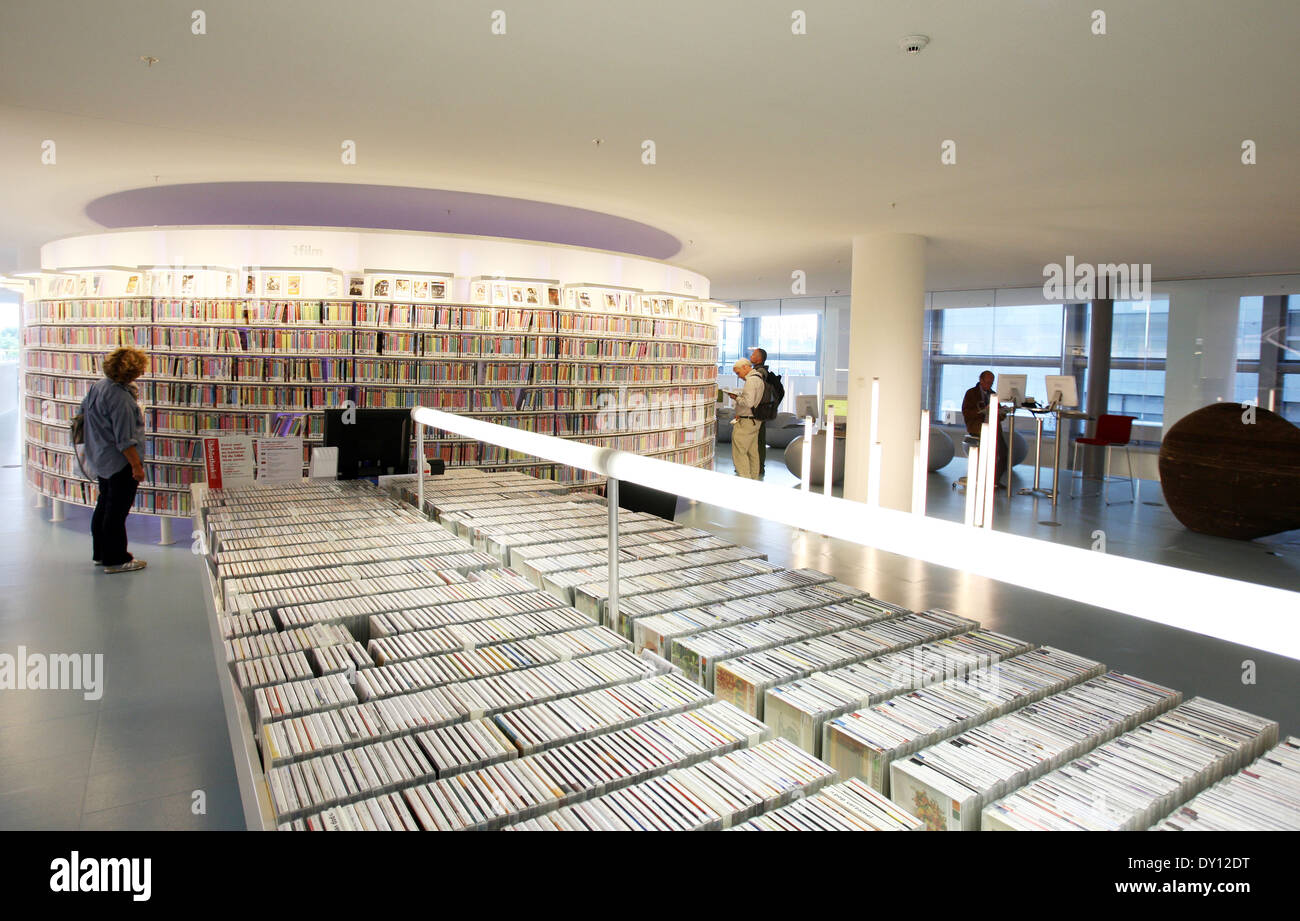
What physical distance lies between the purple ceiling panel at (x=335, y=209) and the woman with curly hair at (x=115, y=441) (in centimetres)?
273

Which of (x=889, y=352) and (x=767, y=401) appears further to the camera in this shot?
(x=767, y=401)

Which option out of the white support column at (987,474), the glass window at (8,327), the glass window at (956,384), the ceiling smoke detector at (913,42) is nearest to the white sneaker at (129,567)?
the ceiling smoke detector at (913,42)

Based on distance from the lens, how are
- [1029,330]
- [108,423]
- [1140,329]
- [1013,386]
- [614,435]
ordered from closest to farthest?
[108,423] → [614,435] → [1013,386] → [1140,329] → [1029,330]

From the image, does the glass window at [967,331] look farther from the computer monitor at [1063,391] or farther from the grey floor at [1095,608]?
the grey floor at [1095,608]

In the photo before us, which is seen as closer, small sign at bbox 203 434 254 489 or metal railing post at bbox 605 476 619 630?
metal railing post at bbox 605 476 619 630

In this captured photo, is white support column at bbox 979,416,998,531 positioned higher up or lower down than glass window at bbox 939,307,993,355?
lower down

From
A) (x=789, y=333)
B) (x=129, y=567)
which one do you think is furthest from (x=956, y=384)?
(x=129, y=567)

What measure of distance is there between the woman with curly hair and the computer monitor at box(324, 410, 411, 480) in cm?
187

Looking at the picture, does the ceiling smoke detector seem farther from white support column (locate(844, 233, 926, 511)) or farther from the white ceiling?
white support column (locate(844, 233, 926, 511))

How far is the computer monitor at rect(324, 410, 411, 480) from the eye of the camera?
472 centimetres

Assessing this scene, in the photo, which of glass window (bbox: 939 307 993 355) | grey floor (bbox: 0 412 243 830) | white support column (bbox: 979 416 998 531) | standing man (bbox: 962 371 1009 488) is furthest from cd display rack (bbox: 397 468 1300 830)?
glass window (bbox: 939 307 993 355)

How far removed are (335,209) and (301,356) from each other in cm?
179

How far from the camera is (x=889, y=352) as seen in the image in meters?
8.24

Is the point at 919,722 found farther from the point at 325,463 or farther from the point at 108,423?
the point at 108,423
